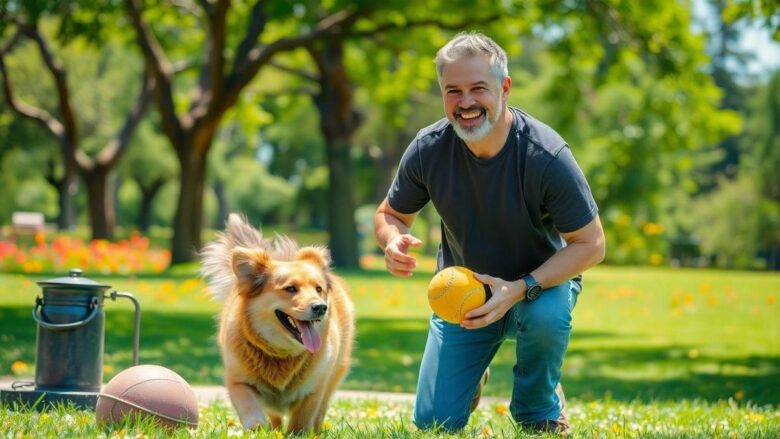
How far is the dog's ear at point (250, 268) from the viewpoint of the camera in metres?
5.74

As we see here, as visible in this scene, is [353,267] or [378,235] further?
[353,267]

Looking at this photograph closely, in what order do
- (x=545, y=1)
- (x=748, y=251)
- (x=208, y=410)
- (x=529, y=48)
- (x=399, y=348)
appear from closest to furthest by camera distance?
(x=208, y=410) < (x=399, y=348) < (x=545, y=1) < (x=748, y=251) < (x=529, y=48)

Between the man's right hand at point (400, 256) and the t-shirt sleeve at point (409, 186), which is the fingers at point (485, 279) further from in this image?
the t-shirt sleeve at point (409, 186)

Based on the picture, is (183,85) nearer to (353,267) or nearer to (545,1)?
(353,267)

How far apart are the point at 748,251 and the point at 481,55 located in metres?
49.2

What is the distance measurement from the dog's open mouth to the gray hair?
157cm

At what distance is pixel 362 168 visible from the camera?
5506cm

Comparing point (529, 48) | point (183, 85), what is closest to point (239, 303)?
point (183, 85)

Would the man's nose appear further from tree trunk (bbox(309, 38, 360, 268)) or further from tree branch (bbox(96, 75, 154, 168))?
tree branch (bbox(96, 75, 154, 168))

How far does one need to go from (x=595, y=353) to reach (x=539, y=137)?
864 centimetres

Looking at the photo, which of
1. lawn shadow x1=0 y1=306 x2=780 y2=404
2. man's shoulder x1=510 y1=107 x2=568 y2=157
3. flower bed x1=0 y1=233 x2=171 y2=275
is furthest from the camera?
flower bed x1=0 y1=233 x2=171 y2=275

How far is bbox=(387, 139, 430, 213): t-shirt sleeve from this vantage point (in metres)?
5.88

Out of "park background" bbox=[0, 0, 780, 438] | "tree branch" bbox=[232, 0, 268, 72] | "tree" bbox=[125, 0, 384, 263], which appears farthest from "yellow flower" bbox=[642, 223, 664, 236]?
"tree branch" bbox=[232, 0, 268, 72]

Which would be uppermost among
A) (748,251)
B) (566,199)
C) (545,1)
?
(545,1)
